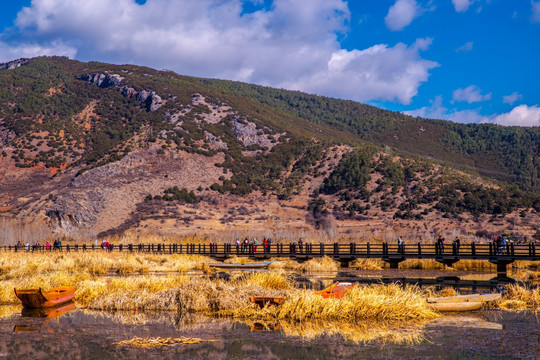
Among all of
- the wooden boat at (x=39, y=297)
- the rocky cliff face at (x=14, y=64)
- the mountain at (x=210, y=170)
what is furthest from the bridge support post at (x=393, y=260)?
the rocky cliff face at (x=14, y=64)

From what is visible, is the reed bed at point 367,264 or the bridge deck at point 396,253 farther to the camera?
the reed bed at point 367,264

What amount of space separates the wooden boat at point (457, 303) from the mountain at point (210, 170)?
171 feet

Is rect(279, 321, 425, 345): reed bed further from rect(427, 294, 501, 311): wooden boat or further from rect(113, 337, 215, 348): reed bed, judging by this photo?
rect(113, 337, 215, 348): reed bed

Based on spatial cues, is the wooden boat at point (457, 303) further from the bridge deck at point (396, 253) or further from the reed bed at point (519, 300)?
the bridge deck at point (396, 253)

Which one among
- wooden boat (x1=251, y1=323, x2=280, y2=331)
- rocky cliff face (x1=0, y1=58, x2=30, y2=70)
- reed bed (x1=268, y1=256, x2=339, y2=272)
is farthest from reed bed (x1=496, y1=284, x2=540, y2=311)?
rocky cliff face (x1=0, y1=58, x2=30, y2=70)

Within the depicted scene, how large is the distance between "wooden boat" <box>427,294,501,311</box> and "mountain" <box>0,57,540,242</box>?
52133 mm

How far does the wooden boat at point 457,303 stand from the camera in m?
17.8

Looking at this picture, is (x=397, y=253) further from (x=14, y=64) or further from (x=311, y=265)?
(x=14, y=64)

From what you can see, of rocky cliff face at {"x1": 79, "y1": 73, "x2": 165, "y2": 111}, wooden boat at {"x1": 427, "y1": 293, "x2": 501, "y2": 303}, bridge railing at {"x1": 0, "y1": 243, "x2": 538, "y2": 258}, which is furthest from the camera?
rocky cliff face at {"x1": 79, "y1": 73, "x2": 165, "y2": 111}

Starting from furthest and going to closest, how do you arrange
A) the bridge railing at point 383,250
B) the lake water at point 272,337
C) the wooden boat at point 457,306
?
the bridge railing at point 383,250 < the wooden boat at point 457,306 < the lake water at point 272,337

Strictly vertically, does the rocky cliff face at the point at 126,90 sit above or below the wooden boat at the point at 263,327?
above

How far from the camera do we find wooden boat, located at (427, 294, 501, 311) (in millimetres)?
17797

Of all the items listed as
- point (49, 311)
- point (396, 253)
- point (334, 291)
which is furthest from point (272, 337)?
point (396, 253)

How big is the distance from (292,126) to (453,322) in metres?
108
